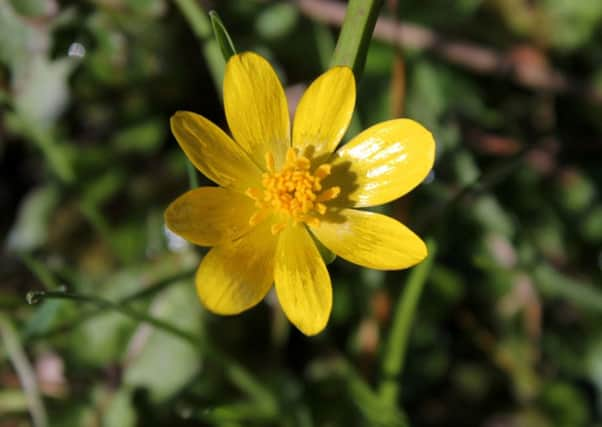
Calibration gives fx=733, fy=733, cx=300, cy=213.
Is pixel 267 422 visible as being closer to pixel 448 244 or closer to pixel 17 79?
pixel 448 244

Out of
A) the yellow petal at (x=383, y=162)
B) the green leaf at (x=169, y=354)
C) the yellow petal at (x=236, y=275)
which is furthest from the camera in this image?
the green leaf at (x=169, y=354)

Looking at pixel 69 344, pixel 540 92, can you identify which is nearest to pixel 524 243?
pixel 540 92

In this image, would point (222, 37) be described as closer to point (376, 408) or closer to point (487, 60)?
point (376, 408)

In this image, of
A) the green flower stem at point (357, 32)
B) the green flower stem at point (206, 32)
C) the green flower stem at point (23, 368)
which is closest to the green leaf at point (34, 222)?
the green flower stem at point (23, 368)

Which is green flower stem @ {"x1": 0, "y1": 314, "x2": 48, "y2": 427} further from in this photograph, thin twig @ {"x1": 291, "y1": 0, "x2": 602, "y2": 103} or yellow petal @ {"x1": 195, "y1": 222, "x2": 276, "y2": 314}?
thin twig @ {"x1": 291, "y1": 0, "x2": 602, "y2": 103}

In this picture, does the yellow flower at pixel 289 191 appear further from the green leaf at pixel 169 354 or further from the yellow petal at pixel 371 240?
the green leaf at pixel 169 354

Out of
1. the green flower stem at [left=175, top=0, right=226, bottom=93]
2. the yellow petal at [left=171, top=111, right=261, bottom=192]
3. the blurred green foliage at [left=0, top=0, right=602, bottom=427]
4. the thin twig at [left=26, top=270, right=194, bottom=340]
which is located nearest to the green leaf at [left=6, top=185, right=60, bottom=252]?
the blurred green foliage at [left=0, top=0, right=602, bottom=427]
